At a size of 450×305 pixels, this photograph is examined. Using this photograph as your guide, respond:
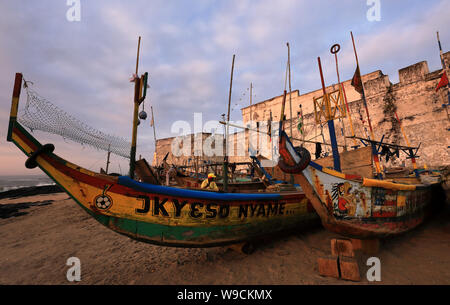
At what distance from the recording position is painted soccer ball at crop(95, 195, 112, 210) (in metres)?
3.11

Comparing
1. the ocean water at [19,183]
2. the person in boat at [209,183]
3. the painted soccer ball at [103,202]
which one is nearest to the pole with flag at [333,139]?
the person in boat at [209,183]

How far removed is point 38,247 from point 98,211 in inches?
207

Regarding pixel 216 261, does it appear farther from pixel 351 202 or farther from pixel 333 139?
pixel 333 139

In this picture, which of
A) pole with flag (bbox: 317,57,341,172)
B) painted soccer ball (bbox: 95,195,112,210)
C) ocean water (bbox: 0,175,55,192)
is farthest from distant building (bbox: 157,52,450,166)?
ocean water (bbox: 0,175,55,192)

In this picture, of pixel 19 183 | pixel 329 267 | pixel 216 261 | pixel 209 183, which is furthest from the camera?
pixel 19 183

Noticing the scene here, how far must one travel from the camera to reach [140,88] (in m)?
4.16

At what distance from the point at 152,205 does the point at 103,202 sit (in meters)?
0.79

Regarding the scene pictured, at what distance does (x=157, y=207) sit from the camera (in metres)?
3.38

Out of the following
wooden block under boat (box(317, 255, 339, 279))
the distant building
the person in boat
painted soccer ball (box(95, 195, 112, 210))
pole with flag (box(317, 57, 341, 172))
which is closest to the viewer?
painted soccer ball (box(95, 195, 112, 210))

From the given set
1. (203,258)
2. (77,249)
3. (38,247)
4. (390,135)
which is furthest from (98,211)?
(390,135)

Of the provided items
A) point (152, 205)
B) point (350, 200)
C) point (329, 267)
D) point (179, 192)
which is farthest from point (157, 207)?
point (350, 200)

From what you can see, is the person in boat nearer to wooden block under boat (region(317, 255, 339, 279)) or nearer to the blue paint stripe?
the blue paint stripe
